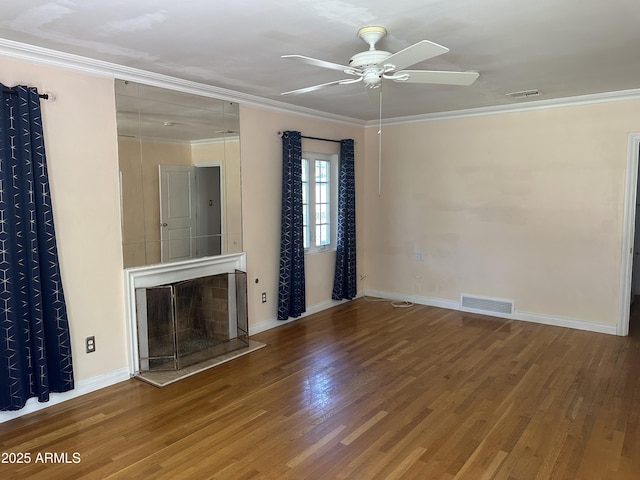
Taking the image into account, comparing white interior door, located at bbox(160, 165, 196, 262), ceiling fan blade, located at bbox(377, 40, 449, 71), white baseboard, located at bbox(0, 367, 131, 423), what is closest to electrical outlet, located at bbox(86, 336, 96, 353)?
white baseboard, located at bbox(0, 367, 131, 423)

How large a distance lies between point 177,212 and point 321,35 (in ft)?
7.00

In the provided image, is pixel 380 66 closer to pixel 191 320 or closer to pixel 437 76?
pixel 437 76

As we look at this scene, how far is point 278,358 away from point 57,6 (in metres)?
3.16

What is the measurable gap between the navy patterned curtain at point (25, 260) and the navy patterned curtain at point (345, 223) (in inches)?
140

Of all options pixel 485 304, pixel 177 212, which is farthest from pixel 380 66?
pixel 485 304

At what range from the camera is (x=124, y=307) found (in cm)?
378

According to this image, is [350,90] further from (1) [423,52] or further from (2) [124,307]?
(2) [124,307]

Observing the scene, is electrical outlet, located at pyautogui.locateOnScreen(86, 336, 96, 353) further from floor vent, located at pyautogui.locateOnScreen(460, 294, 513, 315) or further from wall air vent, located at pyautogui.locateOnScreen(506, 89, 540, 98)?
wall air vent, located at pyautogui.locateOnScreen(506, 89, 540, 98)

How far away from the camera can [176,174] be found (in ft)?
13.4

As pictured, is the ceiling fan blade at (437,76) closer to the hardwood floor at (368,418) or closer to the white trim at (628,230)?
the hardwood floor at (368,418)

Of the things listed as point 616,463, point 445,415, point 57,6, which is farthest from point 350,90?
point 616,463

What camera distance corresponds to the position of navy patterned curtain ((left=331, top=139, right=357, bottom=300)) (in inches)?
237

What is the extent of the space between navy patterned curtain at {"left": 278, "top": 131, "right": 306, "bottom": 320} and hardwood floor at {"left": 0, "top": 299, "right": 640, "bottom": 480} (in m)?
0.72

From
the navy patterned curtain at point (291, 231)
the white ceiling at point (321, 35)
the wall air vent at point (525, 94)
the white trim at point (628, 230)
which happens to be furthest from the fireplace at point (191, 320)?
the white trim at point (628, 230)
